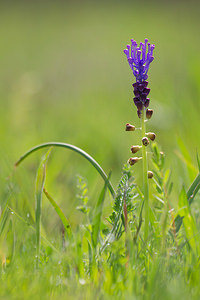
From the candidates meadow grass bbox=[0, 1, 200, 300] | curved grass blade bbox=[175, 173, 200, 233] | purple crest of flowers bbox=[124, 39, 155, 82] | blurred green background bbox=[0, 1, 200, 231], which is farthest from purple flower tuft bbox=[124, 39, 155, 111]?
blurred green background bbox=[0, 1, 200, 231]

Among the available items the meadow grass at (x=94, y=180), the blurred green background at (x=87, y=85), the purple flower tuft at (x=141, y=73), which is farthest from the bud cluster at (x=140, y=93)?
the blurred green background at (x=87, y=85)

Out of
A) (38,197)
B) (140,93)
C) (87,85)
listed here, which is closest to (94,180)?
(38,197)

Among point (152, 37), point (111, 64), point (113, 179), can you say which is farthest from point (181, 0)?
point (113, 179)

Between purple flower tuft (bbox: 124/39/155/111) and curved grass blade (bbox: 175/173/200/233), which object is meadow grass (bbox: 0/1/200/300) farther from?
purple flower tuft (bbox: 124/39/155/111)

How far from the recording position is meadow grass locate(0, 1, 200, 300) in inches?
57.3

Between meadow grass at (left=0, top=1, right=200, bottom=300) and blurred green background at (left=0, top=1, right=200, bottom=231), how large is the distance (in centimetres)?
2

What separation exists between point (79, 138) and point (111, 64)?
5836mm

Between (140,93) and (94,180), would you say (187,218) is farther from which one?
(94,180)

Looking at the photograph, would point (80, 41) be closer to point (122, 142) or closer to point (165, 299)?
point (122, 142)

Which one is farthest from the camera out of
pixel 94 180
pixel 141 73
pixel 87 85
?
pixel 87 85

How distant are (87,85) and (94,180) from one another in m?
4.74

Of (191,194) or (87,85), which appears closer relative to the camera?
(191,194)

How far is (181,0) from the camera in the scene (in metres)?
14.9

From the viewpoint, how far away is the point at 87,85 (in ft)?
24.4
